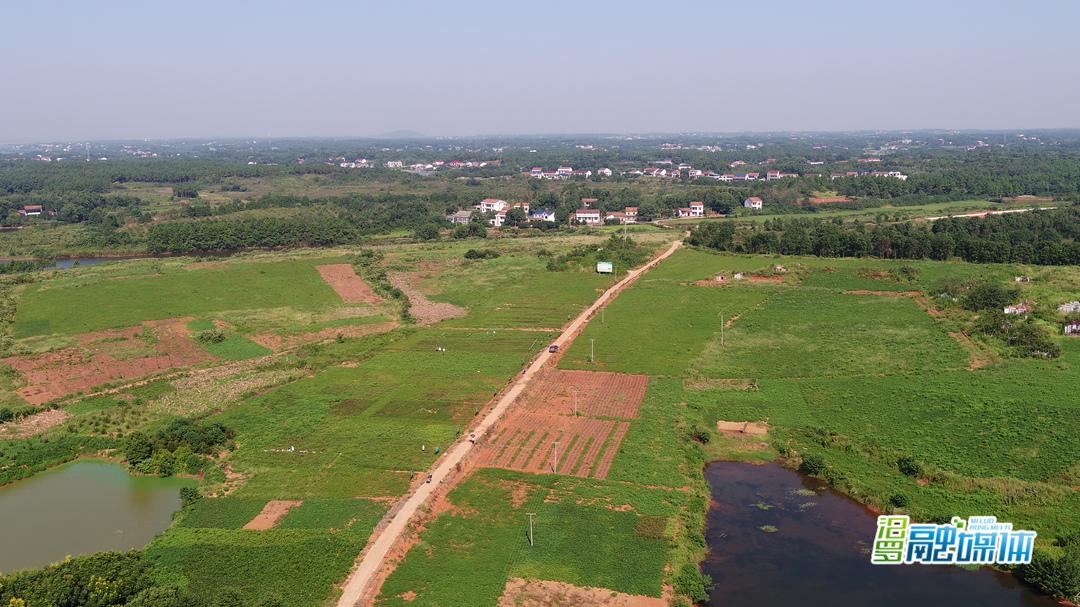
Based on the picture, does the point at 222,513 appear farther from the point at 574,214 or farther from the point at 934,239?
the point at 574,214

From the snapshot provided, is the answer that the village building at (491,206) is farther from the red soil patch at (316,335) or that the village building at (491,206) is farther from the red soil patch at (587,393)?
the red soil patch at (587,393)

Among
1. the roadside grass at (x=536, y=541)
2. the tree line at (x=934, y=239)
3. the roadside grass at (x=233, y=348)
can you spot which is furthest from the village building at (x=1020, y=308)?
the roadside grass at (x=233, y=348)

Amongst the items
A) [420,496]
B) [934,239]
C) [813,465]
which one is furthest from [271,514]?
[934,239]

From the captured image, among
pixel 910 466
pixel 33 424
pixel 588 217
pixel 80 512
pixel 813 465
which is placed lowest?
pixel 80 512

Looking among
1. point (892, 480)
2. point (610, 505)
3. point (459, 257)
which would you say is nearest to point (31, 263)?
Answer: point (459, 257)

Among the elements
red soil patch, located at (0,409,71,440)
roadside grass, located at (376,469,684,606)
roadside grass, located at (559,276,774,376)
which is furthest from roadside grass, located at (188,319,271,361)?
roadside grass, located at (376,469,684,606)

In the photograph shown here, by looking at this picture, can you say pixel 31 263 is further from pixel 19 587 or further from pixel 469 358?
pixel 19 587
